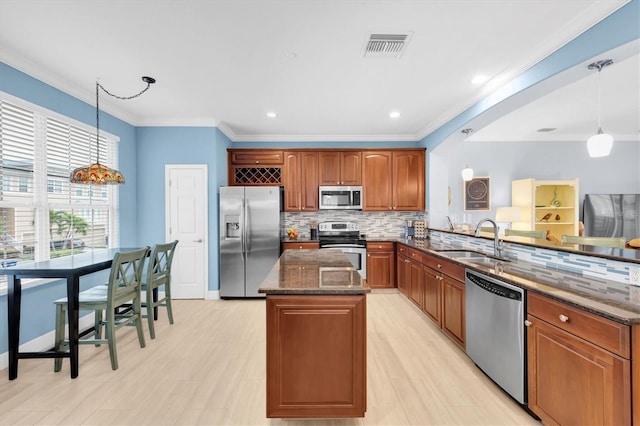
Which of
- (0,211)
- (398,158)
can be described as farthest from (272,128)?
(0,211)

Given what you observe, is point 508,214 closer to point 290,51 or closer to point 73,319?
point 290,51

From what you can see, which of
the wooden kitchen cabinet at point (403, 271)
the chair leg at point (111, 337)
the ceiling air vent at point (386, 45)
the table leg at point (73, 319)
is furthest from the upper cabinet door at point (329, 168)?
the table leg at point (73, 319)

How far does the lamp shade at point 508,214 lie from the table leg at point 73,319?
6.05 metres

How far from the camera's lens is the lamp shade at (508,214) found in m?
5.37

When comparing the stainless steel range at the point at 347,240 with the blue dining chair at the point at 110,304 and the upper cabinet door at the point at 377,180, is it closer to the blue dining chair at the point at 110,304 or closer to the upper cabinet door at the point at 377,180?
the upper cabinet door at the point at 377,180

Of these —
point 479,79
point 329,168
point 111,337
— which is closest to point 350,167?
point 329,168

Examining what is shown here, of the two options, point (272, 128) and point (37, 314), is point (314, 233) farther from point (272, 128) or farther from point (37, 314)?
point (37, 314)

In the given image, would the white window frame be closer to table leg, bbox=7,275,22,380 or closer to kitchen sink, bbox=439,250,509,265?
table leg, bbox=7,275,22,380

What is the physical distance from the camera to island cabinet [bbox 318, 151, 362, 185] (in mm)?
5234

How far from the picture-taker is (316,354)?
1.80m

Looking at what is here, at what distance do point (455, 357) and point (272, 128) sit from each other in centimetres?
406

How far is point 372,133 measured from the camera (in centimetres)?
529

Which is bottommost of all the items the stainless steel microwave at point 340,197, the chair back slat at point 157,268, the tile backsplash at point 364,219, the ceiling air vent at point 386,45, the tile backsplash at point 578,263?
the chair back slat at point 157,268

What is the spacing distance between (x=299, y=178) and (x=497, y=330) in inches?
148
